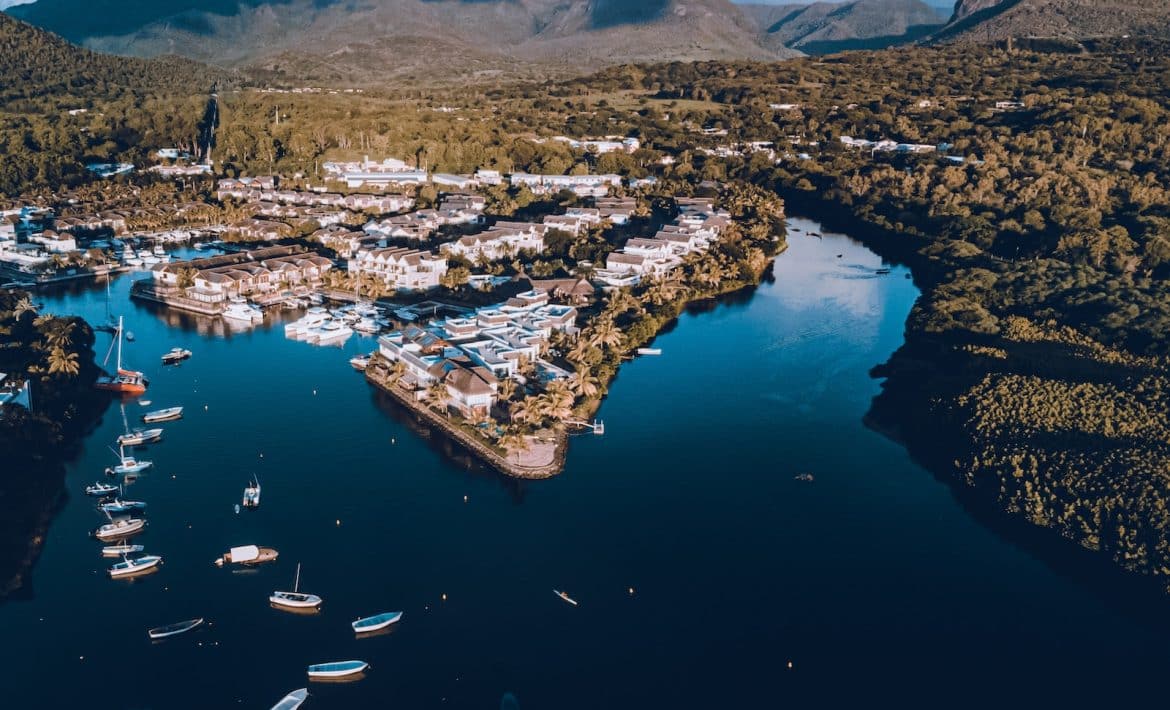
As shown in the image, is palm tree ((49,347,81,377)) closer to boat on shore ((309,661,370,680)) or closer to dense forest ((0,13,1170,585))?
boat on shore ((309,661,370,680))

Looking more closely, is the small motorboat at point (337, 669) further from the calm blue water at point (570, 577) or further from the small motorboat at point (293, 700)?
the small motorboat at point (293, 700)

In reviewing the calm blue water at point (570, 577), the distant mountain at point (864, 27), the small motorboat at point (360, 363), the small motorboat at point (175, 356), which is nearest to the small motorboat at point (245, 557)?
the calm blue water at point (570, 577)

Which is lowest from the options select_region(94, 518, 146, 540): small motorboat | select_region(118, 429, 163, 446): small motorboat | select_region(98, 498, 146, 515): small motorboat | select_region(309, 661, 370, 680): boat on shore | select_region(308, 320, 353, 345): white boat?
select_region(309, 661, 370, 680): boat on shore

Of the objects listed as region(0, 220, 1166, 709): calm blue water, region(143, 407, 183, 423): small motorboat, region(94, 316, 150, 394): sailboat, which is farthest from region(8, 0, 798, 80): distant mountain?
region(0, 220, 1166, 709): calm blue water

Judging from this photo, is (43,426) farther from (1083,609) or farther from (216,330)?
(1083,609)

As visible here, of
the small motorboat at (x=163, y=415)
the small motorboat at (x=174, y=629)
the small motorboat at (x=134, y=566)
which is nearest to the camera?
the small motorboat at (x=174, y=629)

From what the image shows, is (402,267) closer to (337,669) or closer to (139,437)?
(139,437)
